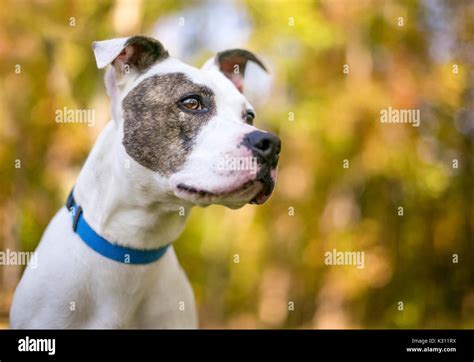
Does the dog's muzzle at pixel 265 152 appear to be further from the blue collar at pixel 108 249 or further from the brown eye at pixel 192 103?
the blue collar at pixel 108 249

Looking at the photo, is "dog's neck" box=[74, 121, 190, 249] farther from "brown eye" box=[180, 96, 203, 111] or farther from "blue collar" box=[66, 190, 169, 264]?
"brown eye" box=[180, 96, 203, 111]

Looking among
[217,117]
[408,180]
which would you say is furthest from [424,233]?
[217,117]

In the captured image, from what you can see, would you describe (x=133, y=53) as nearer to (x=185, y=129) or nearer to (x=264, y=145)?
(x=185, y=129)

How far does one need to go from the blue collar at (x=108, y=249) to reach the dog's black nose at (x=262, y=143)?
73 centimetres

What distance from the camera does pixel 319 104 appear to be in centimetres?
988

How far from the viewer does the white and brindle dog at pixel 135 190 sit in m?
2.49

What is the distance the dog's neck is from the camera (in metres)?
2.63

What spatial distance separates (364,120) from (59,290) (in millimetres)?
7763

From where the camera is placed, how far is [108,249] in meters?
2.68

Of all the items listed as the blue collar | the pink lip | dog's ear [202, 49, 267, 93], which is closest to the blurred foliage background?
dog's ear [202, 49, 267, 93]

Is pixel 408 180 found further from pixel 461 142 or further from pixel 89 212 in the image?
pixel 89 212
